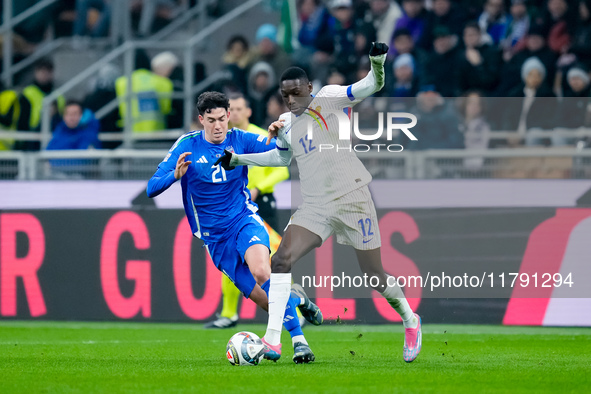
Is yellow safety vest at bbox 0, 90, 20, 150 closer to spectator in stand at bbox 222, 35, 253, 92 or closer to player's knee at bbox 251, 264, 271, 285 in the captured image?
spectator in stand at bbox 222, 35, 253, 92

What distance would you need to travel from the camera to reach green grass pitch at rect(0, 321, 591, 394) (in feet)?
20.3

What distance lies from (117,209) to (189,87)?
3018 millimetres

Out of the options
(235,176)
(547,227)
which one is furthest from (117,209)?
(547,227)

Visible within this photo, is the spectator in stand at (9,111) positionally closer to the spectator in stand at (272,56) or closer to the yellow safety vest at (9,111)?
the yellow safety vest at (9,111)

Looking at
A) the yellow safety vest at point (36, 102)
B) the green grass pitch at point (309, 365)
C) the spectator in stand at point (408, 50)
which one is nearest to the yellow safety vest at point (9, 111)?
the yellow safety vest at point (36, 102)

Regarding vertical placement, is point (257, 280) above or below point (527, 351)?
above

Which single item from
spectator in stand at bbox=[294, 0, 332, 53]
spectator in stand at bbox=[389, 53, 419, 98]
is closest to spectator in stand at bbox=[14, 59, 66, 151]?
spectator in stand at bbox=[294, 0, 332, 53]

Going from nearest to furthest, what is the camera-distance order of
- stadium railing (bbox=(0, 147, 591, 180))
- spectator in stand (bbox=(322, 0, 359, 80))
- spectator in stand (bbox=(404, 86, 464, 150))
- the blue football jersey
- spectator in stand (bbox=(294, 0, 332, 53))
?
the blue football jersey, stadium railing (bbox=(0, 147, 591, 180)), spectator in stand (bbox=(404, 86, 464, 150)), spectator in stand (bbox=(322, 0, 359, 80)), spectator in stand (bbox=(294, 0, 332, 53))

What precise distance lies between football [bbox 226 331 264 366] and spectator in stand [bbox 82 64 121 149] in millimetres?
7978

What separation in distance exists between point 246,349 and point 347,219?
1.17 meters

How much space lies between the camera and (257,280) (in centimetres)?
775

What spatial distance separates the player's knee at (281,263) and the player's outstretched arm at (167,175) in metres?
0.90

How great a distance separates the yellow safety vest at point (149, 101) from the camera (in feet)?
46.4

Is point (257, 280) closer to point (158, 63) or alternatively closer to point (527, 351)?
point (527, 351)
